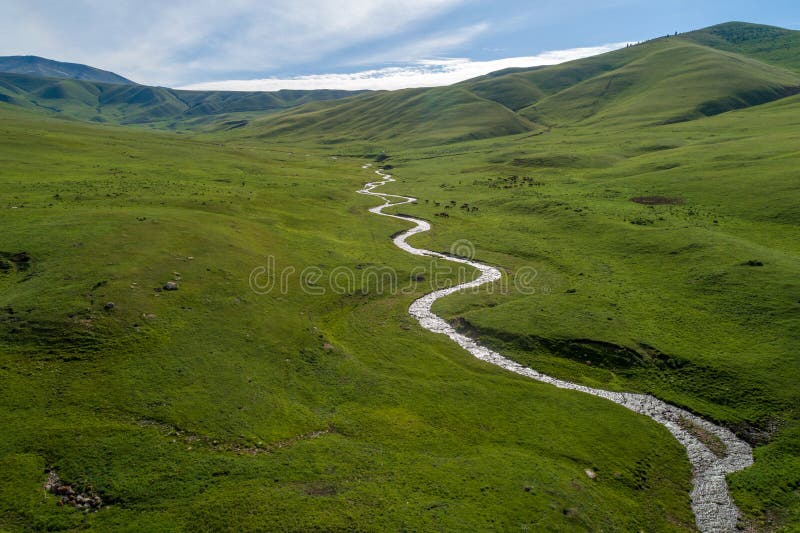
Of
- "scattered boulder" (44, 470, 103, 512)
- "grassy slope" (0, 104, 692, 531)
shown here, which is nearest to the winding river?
"grassy slope" (0, 104, 692, 531)

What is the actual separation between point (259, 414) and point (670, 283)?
5133 cm

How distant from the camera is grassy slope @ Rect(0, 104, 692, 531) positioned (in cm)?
2350

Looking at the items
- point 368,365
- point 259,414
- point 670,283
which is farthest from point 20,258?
point 670,283

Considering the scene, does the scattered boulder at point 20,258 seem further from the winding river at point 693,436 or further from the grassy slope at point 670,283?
the grassy slope at point 670,283

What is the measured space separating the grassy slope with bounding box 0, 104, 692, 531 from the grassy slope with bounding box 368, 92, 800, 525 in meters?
6.14

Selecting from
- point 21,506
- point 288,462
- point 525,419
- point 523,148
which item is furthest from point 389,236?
point 523,148

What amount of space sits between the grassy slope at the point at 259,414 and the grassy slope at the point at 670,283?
6139 millimetres

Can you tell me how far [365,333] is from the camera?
45.8 m

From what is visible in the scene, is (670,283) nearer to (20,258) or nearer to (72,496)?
(72,496)

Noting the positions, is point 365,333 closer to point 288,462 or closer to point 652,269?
point 288,462

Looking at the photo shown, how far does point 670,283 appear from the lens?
53.8 meters

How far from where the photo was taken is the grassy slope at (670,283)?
1374 inches

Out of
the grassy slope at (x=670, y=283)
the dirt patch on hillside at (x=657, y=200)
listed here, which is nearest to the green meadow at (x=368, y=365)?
the grassy slope at (x=670, y=283)

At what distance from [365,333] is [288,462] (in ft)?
66.4
